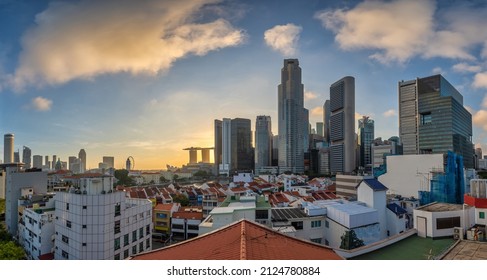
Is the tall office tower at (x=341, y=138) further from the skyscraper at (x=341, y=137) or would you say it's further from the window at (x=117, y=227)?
the window at (x=117, y=227)

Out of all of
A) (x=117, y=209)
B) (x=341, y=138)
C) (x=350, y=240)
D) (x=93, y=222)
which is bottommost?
(x=350, y=240)

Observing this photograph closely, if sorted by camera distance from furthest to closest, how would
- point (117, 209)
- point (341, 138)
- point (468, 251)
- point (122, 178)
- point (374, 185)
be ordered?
point (341, 138) < point (122, 178) < point (374, 185) < point (117, 209) < point (468, 251)

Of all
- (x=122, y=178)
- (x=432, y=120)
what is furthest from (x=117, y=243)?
(x=432, y=120)

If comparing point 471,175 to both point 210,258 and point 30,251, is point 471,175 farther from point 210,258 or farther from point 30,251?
point 30,251

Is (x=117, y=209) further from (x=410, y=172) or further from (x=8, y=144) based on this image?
(x=410, y=172)

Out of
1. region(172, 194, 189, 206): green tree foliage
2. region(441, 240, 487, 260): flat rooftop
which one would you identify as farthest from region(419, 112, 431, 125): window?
region(441, 240, 487, 260): flat rooftop
